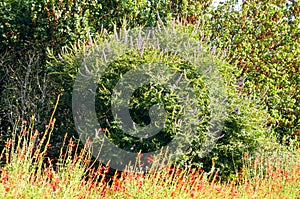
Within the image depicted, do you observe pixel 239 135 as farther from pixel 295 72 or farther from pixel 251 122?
pixel 295 72

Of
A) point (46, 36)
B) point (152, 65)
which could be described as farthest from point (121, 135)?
point (46, 36)

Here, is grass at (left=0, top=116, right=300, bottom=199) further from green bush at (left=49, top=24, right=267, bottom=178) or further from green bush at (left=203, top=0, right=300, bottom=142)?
green bush at (left=203, top=0, right=300, bottom=142)

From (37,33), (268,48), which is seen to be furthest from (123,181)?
(268,48)

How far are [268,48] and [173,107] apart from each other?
4320 mm

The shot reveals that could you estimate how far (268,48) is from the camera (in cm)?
958

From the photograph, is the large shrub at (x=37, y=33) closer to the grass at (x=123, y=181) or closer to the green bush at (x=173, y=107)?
the green bush at (x=173, y=107)

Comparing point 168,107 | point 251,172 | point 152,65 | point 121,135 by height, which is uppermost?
point 152,65

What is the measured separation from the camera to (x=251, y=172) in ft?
21.9

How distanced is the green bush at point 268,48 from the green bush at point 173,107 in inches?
101

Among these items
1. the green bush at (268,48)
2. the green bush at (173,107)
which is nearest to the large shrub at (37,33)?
the green bush at (173,107)

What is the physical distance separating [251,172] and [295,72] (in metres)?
3.77

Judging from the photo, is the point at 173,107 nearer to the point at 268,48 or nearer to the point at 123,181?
the point at 123,181

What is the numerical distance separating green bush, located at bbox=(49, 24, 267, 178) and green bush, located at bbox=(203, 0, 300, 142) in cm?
255

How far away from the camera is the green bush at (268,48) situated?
30.4ft
